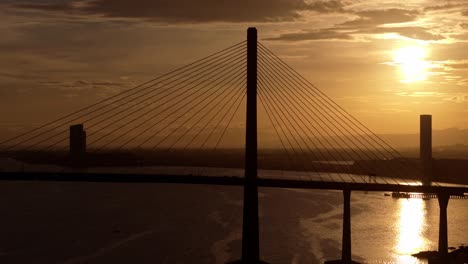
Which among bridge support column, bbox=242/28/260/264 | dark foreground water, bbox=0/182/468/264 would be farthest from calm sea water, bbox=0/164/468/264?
bridge support column, bbox=242/28/260/264

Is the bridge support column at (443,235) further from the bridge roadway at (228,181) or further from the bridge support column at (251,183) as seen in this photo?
the bridge support column at (251,183)

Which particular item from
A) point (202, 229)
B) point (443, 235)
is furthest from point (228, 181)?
point (202, 229)

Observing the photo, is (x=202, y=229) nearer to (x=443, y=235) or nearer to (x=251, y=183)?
(x=251, y=183)

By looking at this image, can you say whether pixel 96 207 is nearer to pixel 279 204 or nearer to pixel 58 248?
pixel 279 204

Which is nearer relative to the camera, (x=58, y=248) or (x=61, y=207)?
(x=58, y=248)

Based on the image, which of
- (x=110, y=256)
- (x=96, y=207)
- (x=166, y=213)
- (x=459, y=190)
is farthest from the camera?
(x=96, y=207)

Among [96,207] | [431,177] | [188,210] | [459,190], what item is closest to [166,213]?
[188,210]

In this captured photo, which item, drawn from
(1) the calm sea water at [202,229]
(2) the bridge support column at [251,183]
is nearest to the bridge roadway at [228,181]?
(2) the bridge support column at [251,183]

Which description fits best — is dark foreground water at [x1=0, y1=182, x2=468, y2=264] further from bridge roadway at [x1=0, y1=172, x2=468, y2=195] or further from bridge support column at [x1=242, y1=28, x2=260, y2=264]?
bridge support column at [x1=242, y1=28, x2=260, y2=264]
